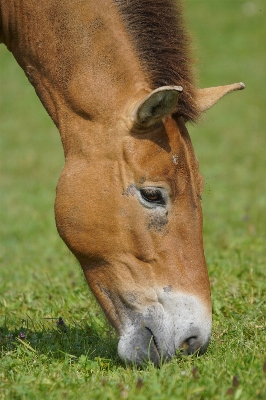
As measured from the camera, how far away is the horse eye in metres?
3.50

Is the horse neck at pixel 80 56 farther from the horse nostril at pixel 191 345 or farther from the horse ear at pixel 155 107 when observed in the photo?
the horse nostril at pixel 191 345

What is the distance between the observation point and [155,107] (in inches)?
135

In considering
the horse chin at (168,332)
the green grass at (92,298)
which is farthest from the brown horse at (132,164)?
the green grass at (92,298)

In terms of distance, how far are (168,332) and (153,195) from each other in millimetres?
732

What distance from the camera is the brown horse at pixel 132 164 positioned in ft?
11.3

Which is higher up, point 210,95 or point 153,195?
point 210,95

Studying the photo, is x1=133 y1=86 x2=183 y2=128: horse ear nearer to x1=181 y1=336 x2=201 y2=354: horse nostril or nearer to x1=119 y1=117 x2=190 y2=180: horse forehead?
x1=119 y1=117 x2=190 y2=180: horse forehead

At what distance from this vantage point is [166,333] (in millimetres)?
3396

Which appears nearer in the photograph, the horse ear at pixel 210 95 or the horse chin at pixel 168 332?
the horse chin at pixel 168 332

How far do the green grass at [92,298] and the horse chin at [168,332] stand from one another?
72 mm

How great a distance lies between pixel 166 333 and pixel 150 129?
1.10 m

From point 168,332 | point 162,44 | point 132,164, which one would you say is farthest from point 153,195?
point 162,44

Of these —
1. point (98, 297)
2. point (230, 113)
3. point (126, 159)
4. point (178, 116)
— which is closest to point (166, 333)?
point (98, 297)

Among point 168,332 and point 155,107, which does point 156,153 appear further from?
point 168,332
